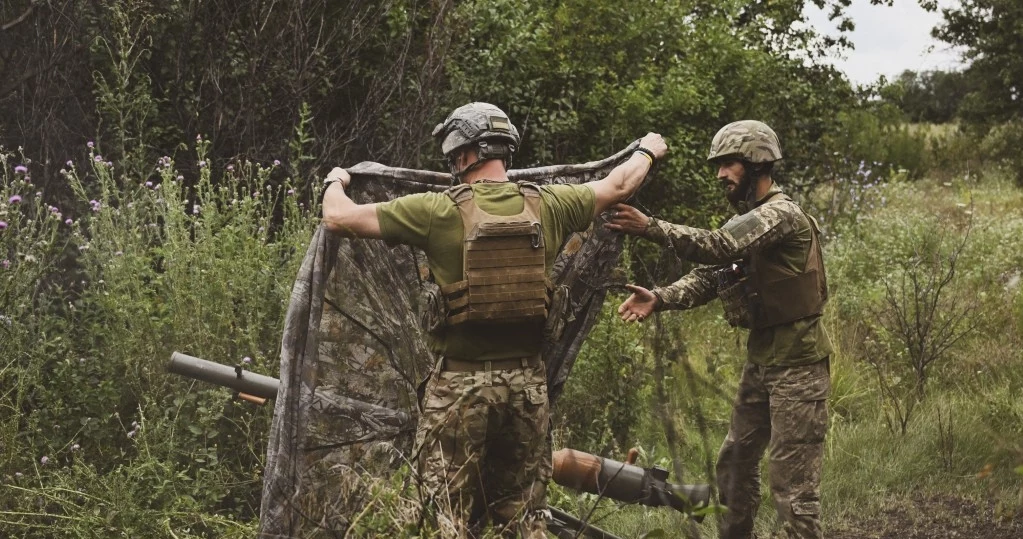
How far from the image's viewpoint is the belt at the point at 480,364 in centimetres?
419

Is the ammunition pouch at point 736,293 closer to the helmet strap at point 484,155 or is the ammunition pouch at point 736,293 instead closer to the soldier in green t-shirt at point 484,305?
the soldier in green t-shirt at point 484,305

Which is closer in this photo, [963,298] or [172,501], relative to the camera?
[172,501]

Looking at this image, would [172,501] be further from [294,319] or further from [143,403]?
[294,319]

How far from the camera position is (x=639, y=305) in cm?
510

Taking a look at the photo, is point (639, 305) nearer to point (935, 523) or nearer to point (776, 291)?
point (776, 291)

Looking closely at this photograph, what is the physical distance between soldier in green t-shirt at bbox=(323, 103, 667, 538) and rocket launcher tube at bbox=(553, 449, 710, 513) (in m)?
0.30

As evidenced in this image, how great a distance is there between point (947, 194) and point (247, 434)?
47.8 ft

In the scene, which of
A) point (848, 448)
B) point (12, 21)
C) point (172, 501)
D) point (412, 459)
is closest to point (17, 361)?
point (172, 501)

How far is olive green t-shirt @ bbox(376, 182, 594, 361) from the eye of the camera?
4.06 metres

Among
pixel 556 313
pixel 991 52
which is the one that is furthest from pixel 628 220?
pixel 991 52

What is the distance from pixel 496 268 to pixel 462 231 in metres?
0.19

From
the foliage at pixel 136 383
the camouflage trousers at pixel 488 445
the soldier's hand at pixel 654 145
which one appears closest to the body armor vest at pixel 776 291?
the soldier's hand at pixel 654 145

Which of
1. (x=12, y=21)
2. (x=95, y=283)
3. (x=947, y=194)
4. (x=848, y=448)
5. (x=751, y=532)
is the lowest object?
(x=751, y=532)

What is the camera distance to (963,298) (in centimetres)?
960
